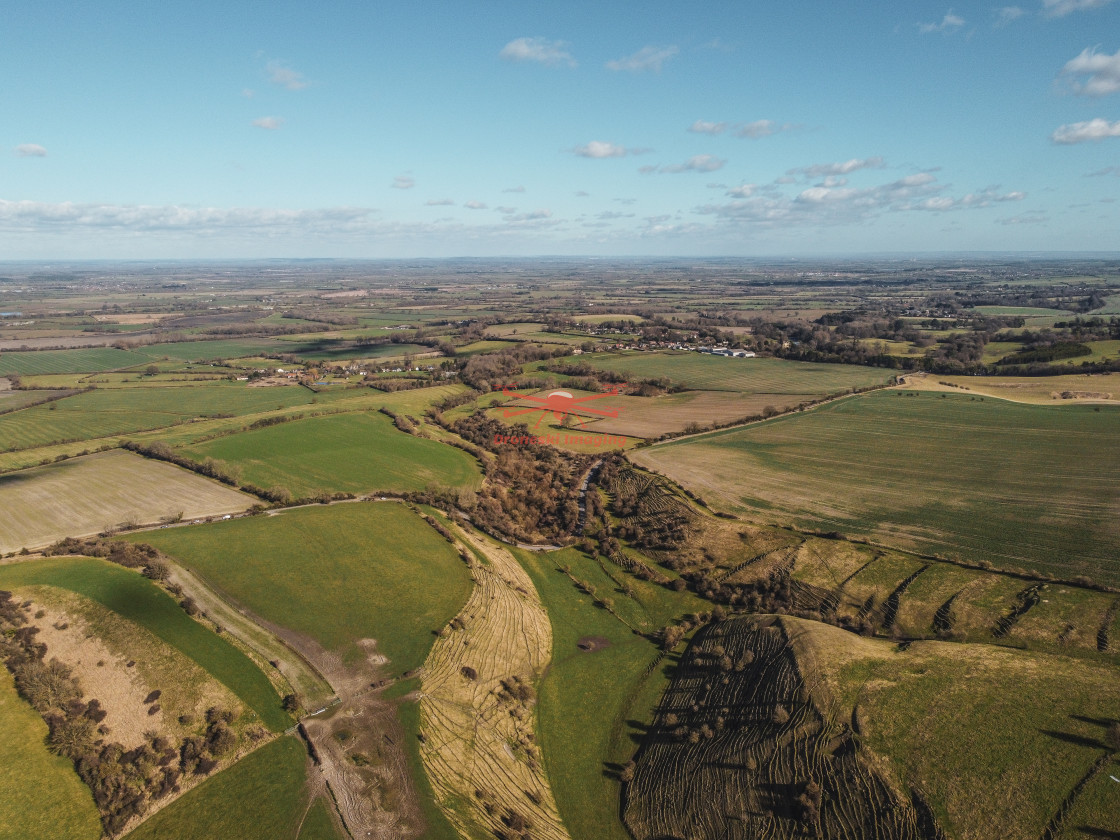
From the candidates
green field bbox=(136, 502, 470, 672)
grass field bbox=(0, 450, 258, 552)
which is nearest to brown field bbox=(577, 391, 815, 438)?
green field bbox=(136, 502, 470, 672)

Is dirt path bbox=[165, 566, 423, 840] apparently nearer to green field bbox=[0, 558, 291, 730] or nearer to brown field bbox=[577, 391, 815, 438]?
green field bbox=[0, 558, 291, 730]

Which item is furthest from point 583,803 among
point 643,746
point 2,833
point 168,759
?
point 2,833

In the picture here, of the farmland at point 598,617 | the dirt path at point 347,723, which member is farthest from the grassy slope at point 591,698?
the dirt path at point 347,723

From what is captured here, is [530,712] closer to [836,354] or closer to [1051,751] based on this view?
[1051,751]

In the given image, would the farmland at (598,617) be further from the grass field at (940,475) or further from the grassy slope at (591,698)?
the grass field at (940,475)

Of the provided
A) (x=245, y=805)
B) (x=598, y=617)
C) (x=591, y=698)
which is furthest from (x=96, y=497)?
(x=591, y=698)
